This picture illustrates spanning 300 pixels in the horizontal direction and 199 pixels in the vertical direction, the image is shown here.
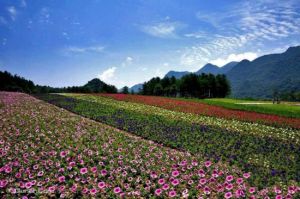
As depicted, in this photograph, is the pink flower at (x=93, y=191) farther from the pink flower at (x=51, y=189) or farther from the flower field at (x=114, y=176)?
the pink flower at (x=51, y=189)

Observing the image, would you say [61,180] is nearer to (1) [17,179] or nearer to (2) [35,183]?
(2) [35,183]

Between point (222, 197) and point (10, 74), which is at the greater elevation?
point (10, 74)

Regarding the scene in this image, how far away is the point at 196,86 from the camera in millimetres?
82000

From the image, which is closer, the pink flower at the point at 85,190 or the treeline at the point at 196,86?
the pink flower at the point at 85,190

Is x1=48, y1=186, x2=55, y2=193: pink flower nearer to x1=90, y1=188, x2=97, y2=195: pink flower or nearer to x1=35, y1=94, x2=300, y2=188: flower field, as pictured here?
x1=90, y1=188, x2=97, y2=195: pink flower

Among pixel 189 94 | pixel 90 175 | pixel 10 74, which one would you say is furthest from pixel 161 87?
pixel 90 175

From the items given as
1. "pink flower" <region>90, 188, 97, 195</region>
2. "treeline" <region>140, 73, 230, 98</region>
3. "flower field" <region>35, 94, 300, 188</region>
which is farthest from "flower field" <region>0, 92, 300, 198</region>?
"treeline" <region>140, 73, 230, 98</region>

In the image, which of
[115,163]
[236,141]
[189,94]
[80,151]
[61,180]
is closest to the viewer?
[61,180]

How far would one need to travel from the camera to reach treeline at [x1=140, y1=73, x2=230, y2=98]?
81.9m

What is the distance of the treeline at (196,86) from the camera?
81.9 m

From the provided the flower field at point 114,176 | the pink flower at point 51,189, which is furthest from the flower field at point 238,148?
the pink flower at point 51,189

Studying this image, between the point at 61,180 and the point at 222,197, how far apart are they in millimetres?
3275

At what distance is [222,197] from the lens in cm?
483

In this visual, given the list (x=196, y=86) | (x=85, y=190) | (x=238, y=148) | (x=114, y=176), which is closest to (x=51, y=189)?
(x=85, y=190)
